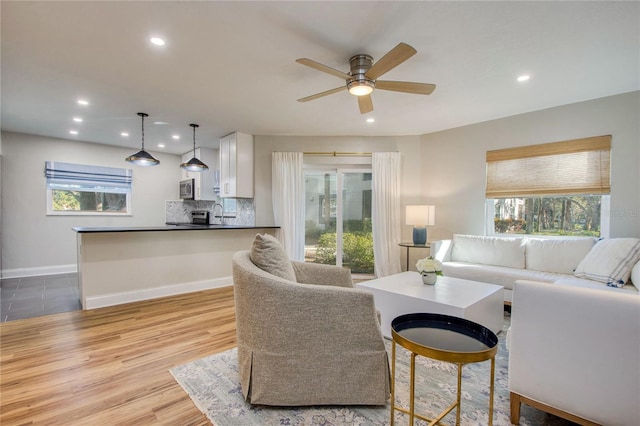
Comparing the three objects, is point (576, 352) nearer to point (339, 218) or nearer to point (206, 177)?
point (339, 218)

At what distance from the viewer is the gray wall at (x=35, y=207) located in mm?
4773

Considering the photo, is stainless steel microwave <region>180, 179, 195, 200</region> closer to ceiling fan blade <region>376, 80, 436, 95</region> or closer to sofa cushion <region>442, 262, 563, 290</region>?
ceiling fan blade <region>376, 80, 436, 95</region>

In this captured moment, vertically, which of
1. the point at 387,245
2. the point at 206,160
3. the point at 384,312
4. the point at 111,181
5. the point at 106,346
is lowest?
the point at 106,346

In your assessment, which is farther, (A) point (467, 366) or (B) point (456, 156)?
(B) point (456, 156)

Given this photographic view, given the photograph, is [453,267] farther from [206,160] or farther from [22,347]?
[206,160]

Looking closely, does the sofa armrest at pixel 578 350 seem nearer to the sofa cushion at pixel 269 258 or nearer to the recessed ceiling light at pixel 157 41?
the sofa cushion at pixel 269 258

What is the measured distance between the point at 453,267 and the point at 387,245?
130 centimetres

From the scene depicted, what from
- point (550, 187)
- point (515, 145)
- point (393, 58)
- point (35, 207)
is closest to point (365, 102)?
point (393, 58)

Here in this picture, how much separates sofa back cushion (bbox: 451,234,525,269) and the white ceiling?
1669 mm

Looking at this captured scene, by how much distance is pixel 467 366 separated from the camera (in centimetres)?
213

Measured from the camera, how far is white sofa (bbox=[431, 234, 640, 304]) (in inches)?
120

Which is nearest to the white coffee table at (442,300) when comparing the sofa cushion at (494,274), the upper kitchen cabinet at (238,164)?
the sofa cushion at (494,274)

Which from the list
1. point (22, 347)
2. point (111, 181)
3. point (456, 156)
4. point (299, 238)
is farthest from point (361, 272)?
point (111, 181)

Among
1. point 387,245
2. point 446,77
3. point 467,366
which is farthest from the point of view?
point 387,245
